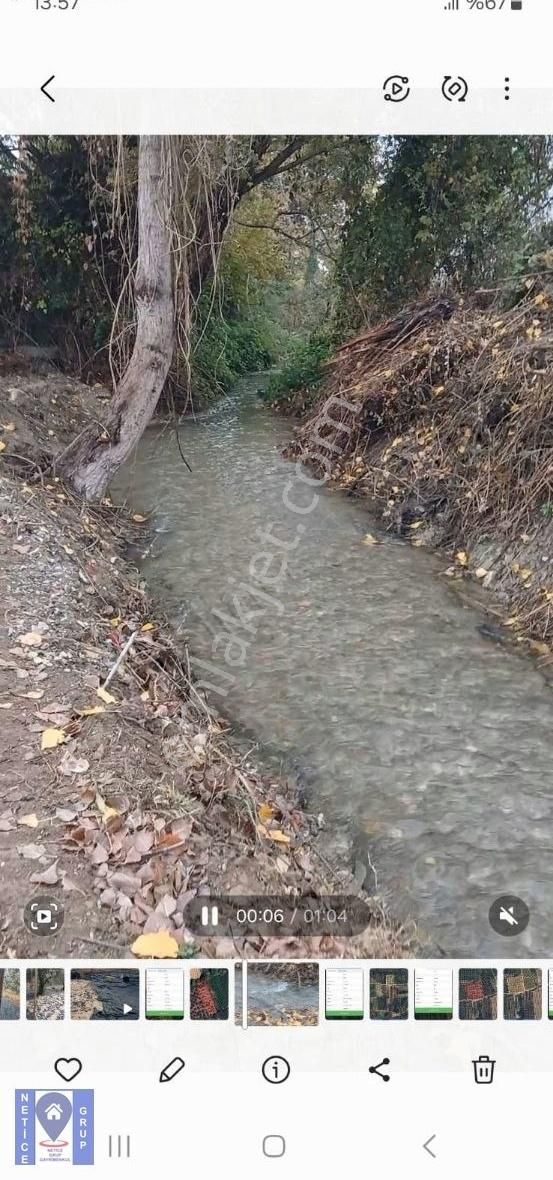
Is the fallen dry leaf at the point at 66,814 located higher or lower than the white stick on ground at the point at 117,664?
lower

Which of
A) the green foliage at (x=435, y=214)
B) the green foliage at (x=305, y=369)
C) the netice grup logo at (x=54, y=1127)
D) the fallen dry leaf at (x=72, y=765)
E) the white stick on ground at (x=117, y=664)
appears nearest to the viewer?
the netice grup logo at (x=54, y=1127)

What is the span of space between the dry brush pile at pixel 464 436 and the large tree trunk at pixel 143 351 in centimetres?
213

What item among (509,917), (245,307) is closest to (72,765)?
(509,917)

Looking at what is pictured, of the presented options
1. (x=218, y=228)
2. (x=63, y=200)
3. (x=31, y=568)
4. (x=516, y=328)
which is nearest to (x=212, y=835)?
(x=31, y=568)

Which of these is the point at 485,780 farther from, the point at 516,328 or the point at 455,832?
the point at 516,328

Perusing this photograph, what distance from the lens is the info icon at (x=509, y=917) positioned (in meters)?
2.08

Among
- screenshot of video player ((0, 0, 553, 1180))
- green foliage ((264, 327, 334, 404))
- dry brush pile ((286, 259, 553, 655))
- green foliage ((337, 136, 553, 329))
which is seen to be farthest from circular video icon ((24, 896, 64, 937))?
green foliage ((264, 327, 334, 404))

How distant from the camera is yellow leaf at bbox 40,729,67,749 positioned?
266 centimetres

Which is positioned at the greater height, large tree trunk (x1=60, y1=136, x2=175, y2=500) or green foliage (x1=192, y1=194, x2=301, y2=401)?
green foliage (x1=192, y1=194, x2=301, y2=401)

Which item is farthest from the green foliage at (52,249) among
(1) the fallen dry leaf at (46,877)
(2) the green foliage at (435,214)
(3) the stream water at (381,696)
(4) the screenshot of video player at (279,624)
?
(1) the fallen dry leaf at (46,877)

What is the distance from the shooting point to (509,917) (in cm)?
220

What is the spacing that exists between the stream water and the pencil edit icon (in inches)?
39.5

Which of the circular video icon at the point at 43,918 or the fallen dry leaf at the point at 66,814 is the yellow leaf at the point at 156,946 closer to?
the circular video icon at the point at 43,918
